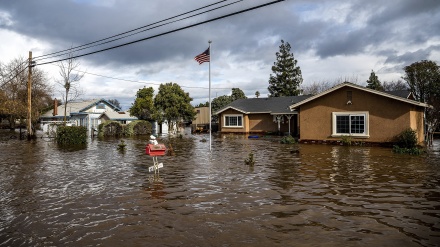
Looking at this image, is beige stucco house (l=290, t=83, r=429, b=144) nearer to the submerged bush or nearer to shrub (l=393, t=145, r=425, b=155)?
the submerged bush

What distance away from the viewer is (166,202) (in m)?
8.38

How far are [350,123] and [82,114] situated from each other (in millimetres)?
35080

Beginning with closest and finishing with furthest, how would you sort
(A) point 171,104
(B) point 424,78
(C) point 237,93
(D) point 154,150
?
(D) point 154,150, (A) point 171,104, (B) point 424,78, (C) point 237,93

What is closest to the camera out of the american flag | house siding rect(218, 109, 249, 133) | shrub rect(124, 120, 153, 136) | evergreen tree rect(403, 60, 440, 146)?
the american flag

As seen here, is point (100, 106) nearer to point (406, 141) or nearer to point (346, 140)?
point (346, 140)

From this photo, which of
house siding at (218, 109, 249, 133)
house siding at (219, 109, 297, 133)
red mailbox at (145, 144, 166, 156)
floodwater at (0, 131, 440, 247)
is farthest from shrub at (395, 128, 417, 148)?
house siding at (218, 109, 249, 133)

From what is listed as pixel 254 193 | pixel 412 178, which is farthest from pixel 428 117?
pixel 254 193

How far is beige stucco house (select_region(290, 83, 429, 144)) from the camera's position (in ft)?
70.4

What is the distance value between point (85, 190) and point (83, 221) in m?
3.04

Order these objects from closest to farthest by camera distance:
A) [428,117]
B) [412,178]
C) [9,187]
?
[9,187]
[412,178]
[428,117]

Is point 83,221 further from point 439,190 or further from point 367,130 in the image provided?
point 367,130

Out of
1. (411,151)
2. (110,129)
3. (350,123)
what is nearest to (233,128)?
(110,129)

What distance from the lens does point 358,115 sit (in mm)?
23000

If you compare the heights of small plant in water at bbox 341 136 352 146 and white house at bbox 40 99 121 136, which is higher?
white house at bbox 40 99 121 136
